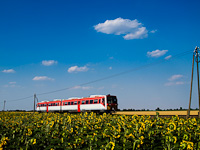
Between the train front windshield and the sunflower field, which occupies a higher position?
the train front windshield

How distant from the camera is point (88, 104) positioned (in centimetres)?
3431

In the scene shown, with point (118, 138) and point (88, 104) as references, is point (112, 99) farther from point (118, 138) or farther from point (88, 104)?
point (118, 138)

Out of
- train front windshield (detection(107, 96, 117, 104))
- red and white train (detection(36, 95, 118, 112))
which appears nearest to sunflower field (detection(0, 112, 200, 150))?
red and white train (detection(36, 95, 118, 112))

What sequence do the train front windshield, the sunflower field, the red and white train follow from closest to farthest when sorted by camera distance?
the sunflower field → the red and white train → the train front windshield

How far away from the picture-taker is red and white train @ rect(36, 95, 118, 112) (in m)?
32.3

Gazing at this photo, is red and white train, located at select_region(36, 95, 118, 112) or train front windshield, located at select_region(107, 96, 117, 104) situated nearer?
red and white train, located at select_region(36, 95, 118, 112)

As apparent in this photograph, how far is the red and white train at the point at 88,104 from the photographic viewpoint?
3231 centimetres

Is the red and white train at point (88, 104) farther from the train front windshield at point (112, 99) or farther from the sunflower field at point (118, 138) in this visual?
the sunflower field at point (118, 138)

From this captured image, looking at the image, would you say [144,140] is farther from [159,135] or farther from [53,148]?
[53,148]

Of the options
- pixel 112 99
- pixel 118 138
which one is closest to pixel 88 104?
pixel 112 99

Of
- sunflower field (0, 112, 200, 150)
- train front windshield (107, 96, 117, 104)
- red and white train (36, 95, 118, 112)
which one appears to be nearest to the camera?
sunflower field (0, 112, 200, 150)

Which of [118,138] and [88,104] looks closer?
[118,138]

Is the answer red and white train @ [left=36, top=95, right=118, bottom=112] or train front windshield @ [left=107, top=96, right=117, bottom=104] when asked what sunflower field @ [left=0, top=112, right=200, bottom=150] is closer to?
red and white train @ [left=36, top=95, right=118, bottom=112]

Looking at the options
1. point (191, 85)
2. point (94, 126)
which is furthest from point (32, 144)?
point (191, 85)
